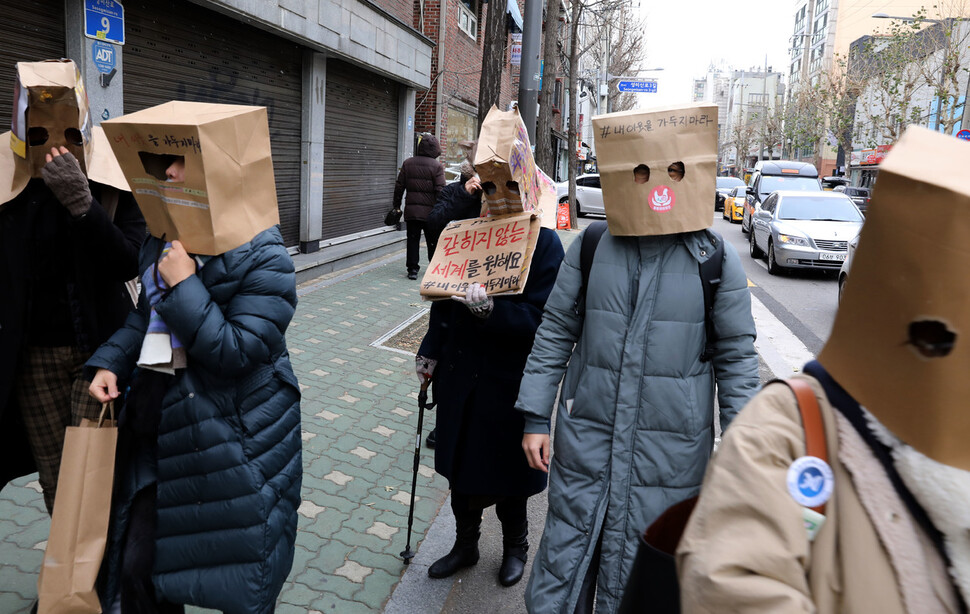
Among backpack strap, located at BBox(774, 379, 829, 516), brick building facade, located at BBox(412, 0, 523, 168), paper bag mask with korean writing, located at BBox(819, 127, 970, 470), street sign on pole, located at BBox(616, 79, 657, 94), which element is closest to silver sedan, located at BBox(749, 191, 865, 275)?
brick building facade, located at BBox(412, 0, 523, 168)

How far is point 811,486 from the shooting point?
1227 mm

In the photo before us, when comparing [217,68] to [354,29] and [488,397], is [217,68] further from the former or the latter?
[488,397]

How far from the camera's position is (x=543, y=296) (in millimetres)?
3277

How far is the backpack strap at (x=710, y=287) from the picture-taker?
250 cm

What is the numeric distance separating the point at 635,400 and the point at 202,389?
137 cm

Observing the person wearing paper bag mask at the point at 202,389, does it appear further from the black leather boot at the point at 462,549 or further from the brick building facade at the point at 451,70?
the brick building facade at the point at 451,70

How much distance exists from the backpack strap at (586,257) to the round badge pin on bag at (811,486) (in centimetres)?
144

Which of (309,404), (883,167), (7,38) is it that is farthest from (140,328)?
(7,38)

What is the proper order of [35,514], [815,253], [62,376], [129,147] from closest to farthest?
[129,147]
[62,376]
[35,514]
[815,253]

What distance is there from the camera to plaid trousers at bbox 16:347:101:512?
2883 mm

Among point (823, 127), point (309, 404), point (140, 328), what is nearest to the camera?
point (140, 328)

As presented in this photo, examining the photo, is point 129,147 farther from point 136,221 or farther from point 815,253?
point 815,253

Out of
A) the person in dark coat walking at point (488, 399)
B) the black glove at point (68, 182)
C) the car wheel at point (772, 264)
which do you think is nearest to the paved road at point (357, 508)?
the person in dark coat walking at point (488, 399)

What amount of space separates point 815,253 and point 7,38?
12735mm
